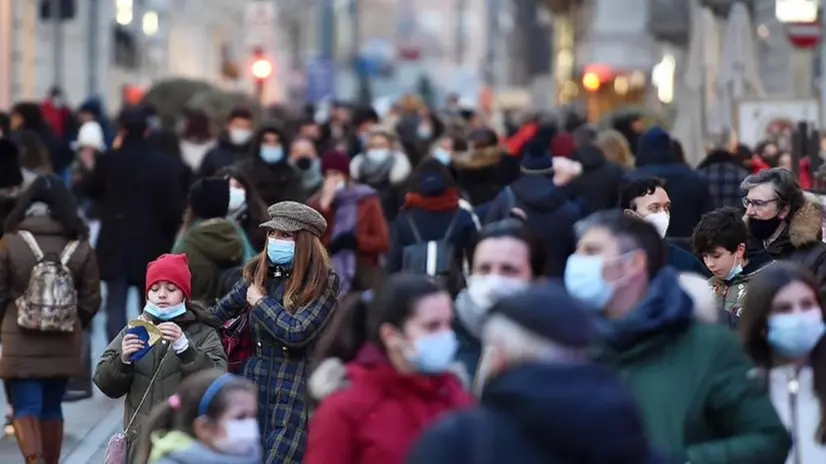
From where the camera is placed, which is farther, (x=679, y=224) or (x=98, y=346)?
(x=98, y=346)

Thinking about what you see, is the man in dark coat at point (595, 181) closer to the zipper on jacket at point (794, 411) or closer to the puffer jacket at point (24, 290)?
the puffer jacket at point (24, 290)

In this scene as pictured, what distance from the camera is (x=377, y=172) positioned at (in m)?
18.8

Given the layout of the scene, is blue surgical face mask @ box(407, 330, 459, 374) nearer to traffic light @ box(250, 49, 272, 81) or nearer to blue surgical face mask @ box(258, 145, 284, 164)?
blue surgical face mask @ box(258, 145, 284, 164)

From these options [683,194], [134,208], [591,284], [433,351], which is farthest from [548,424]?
[134,208]

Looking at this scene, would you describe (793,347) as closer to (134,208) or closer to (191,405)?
(191,405)

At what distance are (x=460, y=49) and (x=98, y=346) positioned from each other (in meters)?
173

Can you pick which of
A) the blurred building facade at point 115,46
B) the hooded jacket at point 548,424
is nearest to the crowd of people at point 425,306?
the hooded jacket at point 548,424

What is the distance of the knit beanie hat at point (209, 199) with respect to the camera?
40.3 feet

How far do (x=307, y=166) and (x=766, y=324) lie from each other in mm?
11371

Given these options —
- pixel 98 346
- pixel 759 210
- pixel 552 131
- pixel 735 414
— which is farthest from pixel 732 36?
pixel 735 414

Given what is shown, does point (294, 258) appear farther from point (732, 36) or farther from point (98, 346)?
point (732, 36)

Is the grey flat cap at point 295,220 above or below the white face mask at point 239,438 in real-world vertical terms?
above

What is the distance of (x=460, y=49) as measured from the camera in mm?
189500

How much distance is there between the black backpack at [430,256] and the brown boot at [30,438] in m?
2.74
